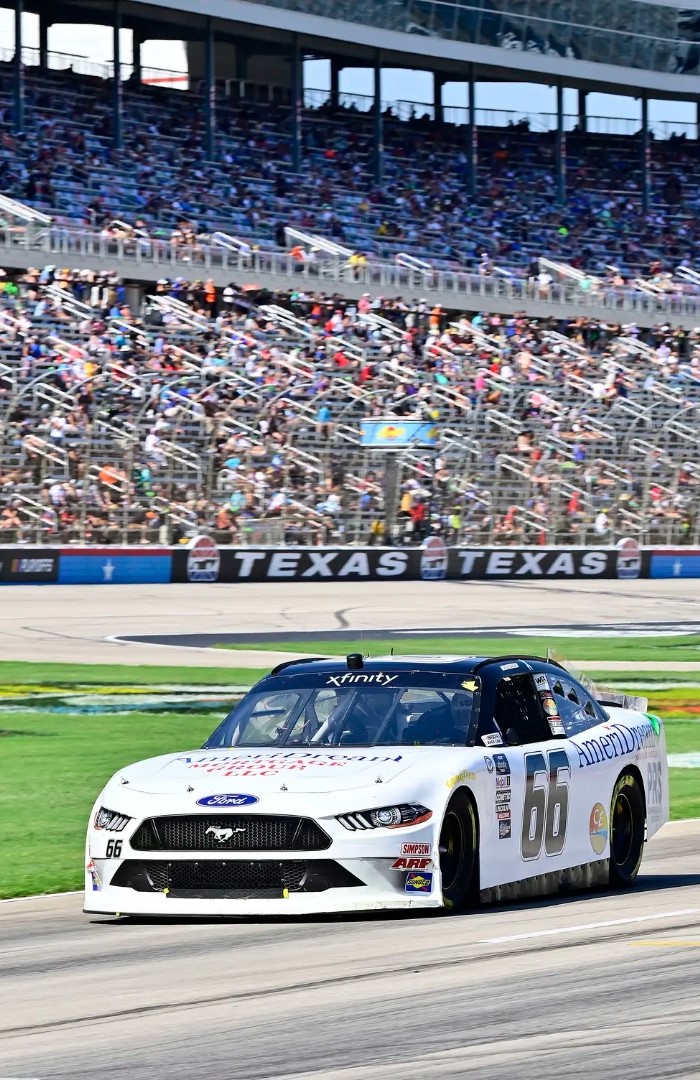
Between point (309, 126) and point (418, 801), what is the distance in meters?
→ 51.0

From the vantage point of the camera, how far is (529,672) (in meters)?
9.45

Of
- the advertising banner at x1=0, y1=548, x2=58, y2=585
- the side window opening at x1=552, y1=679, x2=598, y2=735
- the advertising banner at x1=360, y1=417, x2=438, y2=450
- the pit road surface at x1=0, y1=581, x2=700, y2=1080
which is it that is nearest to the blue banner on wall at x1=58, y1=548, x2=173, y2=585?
the advertising banner at x1=0, y1=548, x2=58, y2=585

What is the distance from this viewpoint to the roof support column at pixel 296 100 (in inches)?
2085

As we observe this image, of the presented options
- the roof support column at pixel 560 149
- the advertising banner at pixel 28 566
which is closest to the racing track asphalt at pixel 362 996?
the advertising banner at pixel 28 566

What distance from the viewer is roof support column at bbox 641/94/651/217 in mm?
61156

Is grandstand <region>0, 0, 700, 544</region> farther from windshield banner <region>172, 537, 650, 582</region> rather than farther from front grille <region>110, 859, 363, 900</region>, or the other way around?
front grille <region>110, 859, 363, 900</region>

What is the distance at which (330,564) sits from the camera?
37375 mm

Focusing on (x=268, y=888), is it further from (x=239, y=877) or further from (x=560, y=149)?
(x=560, y=149)

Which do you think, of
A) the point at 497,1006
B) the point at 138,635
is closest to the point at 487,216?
the point at 138,635

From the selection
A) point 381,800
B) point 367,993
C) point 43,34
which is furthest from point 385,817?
point 43,34

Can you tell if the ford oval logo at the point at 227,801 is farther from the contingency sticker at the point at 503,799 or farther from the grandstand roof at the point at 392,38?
the grandstand roof at the point at 392,38

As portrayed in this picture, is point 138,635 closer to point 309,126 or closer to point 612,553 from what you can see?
point 612,553

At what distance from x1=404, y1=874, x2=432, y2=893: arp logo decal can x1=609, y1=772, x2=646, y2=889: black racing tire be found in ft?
5.94

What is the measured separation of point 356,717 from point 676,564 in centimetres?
3407
